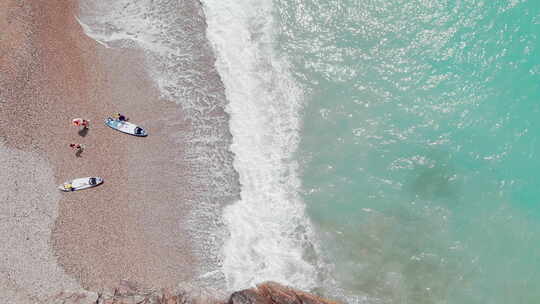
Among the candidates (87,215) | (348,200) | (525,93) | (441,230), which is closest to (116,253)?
(87,215)

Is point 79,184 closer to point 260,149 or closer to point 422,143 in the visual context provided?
point 260,149

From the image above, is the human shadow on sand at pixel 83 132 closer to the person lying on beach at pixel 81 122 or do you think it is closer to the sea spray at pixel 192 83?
the person lying on beach at pixel 81 122

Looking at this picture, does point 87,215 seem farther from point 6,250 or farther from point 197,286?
point 197,286

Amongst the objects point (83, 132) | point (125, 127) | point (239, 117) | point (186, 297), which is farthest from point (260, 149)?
point (83, 132)

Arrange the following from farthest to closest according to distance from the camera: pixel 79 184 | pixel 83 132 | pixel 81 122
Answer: pixel 83 132
pixel 81 122
pixel 79 184

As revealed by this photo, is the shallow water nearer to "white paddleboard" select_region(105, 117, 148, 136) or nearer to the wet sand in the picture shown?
the wet sand
